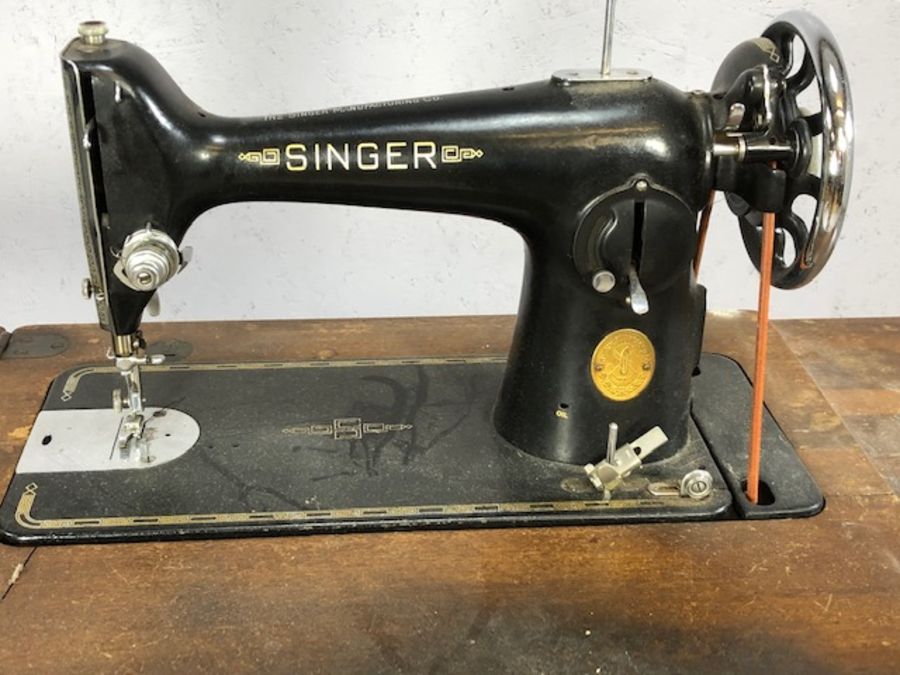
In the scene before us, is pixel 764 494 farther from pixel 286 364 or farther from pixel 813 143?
pixel 286 364

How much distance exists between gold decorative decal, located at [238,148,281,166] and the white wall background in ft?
3.07

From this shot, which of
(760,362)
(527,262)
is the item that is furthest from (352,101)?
(760,362)

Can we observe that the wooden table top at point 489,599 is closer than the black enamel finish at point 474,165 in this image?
Yes

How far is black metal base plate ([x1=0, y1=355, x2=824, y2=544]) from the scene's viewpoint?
1.38 meters

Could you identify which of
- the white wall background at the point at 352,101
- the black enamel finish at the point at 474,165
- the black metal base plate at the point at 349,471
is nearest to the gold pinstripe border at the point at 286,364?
the black metal base plate at the point at 349,471

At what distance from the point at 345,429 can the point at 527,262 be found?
0.35 m

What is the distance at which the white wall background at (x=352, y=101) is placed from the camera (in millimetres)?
2223

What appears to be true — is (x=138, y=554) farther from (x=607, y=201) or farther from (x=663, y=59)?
(x=663, y=59)

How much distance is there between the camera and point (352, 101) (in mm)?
2318

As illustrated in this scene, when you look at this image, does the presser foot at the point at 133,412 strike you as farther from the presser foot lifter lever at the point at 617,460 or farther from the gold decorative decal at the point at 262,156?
the presser foot lifter lever at the point at 617,460

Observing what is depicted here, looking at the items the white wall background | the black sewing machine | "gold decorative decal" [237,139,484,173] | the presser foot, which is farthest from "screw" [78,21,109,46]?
the white wall background

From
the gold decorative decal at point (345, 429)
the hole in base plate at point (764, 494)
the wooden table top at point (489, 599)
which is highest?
the gold decorative decal at point (345, 429)

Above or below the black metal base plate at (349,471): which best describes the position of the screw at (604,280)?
above

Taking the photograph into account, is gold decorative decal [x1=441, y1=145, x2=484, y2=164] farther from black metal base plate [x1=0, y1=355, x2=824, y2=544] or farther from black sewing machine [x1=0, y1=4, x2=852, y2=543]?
black metal base plate [x1=0, y1=355, x2=824, y2=544]
